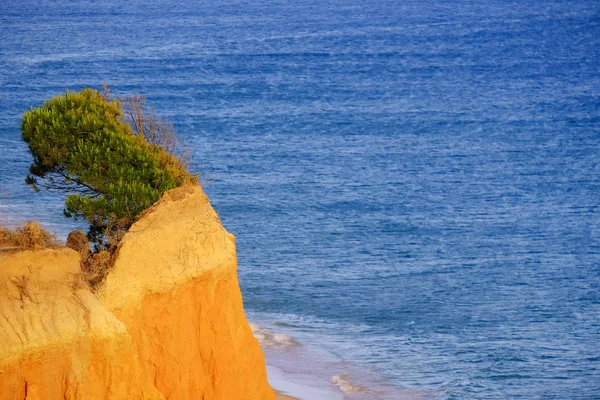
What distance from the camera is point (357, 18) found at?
12212 centimetres

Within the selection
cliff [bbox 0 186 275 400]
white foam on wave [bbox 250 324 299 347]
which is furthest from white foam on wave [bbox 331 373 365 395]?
cliff [bbox 0 186 275 400]

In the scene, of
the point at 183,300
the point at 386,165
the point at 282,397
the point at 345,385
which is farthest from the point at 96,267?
the point at 386,165

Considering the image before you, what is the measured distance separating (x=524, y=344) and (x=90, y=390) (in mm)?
22759

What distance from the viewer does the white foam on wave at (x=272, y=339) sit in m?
34.2

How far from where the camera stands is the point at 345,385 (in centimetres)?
3153

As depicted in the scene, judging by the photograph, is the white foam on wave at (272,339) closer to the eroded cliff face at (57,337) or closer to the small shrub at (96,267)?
the small shrub at (96,267)

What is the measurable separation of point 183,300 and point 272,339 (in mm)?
15894

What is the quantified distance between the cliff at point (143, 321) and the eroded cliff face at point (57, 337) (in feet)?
0.05

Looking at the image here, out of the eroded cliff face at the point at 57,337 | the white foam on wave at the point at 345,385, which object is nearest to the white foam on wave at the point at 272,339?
the white foam on wave at the point at 345,385

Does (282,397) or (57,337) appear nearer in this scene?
(57,337)

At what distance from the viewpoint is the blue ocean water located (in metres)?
36.4

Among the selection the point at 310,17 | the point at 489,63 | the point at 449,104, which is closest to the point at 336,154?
the point at 449,104

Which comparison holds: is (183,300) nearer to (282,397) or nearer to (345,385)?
(282,397)

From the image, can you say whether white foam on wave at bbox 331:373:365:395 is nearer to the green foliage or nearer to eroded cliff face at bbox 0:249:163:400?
the green foliage
